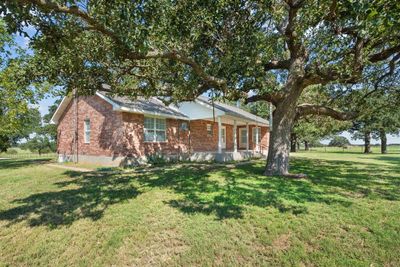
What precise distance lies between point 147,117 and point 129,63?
241 inches

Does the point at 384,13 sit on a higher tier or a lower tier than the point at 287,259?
higher

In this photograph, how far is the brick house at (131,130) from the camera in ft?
45.8

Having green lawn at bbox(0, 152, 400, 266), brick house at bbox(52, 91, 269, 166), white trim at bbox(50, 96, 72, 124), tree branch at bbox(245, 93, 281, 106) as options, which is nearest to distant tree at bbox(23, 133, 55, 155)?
white trim at bbox(50, 96, 72, 124)

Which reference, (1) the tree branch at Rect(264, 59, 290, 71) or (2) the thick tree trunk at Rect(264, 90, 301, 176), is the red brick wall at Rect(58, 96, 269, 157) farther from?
(1) the tree branch at Rect(264, 59, 290, 71)

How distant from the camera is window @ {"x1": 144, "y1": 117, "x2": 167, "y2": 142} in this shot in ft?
50.2

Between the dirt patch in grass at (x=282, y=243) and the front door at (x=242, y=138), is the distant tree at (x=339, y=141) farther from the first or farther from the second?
the dirt patch in grass at (x=282, y=243)

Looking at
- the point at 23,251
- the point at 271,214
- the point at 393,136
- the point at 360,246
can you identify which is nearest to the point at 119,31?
the point at 23,251

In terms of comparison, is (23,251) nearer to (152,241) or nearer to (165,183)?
(152,241)

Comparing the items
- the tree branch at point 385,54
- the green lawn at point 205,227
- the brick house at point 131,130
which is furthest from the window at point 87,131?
the tree branch at point 385,54

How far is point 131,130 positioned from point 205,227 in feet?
35.2

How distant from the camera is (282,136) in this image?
9.23 metres

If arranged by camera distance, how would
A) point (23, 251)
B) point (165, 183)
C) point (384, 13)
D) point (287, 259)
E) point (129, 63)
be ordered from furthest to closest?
point (129, 63) < point (165, 183) < point (23, 251) < point (287, 259) < point (384, 13)

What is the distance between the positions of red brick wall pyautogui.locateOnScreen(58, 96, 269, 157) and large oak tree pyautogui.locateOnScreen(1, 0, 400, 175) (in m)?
3.98

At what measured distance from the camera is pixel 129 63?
9539 mm
